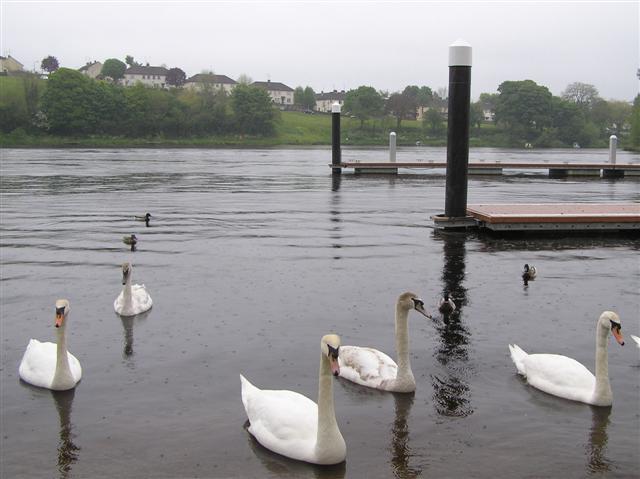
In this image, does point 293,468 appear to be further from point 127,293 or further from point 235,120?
point 235,120

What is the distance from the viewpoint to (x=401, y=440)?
812cm

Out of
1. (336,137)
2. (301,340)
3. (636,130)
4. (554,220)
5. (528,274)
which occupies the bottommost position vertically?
(301,340)

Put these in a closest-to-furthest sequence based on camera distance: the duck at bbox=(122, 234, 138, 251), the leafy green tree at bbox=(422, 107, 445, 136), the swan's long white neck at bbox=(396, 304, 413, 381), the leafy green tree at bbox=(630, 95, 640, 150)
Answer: the swan's long white neck at bbox=(396, 304, 413, 381)
the duck at bbox=(122, 234, 138, 251)
the leafy green tree at bbox=(630, 95, 640, 150)
the leafy green tree at bbox=(422, 107, 445, 136)

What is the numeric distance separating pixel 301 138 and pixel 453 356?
449ft

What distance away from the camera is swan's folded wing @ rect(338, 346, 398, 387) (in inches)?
375

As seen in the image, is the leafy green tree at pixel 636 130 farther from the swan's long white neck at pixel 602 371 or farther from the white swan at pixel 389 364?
the white swan at pixel 389 364

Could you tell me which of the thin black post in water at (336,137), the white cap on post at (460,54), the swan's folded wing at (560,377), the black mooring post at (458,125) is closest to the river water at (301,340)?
the swan's folded wing at (560,377)

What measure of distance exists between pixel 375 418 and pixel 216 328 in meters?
4.20

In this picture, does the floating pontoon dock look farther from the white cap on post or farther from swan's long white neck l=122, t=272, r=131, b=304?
swan's long white neck l=122, t=272, r=131, b=304

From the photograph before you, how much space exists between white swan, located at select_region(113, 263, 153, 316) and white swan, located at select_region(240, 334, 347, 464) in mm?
4867

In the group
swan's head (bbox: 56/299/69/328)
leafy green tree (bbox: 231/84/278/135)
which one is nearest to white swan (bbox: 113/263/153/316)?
swan's head (bbox: 56/299/69/328)

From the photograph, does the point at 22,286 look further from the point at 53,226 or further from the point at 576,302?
the point at 576,302

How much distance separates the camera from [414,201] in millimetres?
31484

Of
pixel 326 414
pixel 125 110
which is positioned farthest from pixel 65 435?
pixel 125 110
